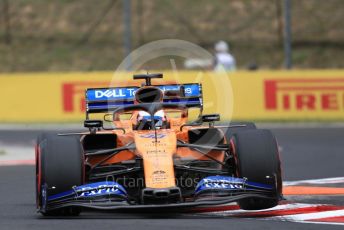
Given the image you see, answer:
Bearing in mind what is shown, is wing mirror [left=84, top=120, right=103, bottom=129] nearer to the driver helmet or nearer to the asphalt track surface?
the driver helmet

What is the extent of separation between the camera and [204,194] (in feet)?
34.6

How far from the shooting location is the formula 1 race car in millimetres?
10406

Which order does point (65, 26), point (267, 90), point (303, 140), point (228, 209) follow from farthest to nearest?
point (65, 26)
point (267, 90)
point (303, 140)
point (228, 209)

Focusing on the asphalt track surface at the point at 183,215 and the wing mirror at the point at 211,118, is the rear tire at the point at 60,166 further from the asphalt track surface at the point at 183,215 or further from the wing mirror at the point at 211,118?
the wing mirror at the point at 211,118

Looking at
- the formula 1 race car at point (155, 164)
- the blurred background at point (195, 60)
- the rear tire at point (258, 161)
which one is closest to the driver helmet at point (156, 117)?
the formula 1 race car at point (155, 164)

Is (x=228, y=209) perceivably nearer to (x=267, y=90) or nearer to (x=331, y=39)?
(x=267, y=90)

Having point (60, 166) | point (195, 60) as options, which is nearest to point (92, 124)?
point (60, 166)

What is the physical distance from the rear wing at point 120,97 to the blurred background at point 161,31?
20.6 meters

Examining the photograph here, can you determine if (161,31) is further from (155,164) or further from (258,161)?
(155,164)

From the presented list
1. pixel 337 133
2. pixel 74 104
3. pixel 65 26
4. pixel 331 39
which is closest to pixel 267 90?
pixel 337 133

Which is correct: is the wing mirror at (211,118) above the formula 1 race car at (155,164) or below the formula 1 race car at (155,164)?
above

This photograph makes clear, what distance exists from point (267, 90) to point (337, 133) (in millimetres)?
3075

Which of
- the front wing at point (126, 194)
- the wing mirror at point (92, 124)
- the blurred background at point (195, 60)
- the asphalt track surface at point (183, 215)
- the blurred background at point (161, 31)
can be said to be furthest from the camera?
the blurred background at point (161, 31)

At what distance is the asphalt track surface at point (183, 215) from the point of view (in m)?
9.84
